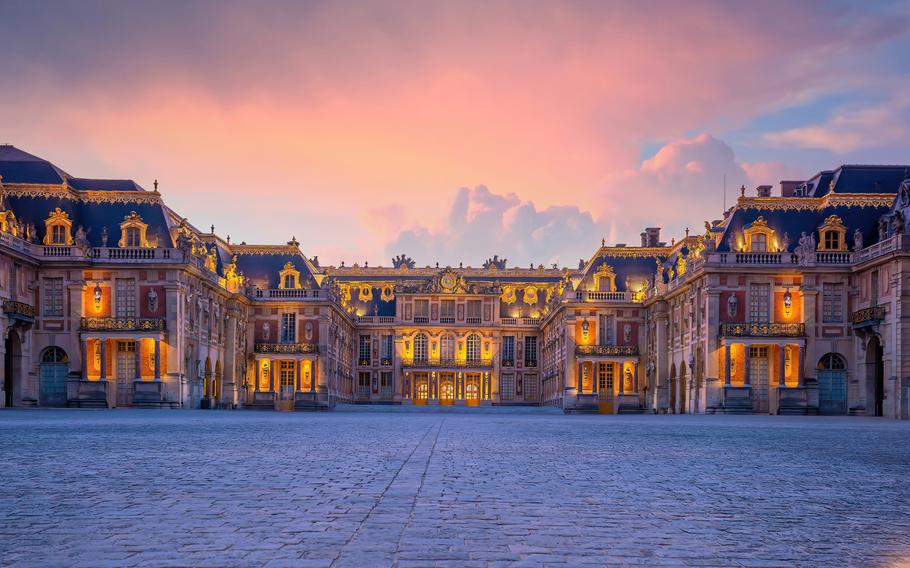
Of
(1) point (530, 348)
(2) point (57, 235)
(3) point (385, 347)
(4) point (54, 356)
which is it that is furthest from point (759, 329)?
(3) point (385, 347)

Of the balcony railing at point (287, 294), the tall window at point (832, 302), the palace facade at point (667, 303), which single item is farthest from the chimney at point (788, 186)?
the balcony railing at point (287, 294)

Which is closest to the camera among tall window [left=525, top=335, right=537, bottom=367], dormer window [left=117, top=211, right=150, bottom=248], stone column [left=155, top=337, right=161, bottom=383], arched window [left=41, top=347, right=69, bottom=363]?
stone column [left=155, top=337, right=161, bottom=383]

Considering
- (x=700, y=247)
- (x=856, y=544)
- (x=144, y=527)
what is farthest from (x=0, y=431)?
(x=700, y=247)

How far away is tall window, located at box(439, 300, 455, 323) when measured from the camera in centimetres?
9381

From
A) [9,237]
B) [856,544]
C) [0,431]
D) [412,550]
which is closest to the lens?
[412,550]

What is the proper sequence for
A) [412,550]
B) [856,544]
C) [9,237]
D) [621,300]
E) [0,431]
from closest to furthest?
[412,550] → [856,544] → [0,431] → [9,237] → [621,300]

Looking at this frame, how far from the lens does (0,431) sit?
2020 cm

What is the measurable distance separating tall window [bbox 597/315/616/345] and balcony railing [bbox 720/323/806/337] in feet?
66.4

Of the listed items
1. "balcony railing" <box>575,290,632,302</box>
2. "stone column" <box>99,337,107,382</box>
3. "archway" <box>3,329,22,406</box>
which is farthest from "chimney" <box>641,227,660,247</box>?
"archway" <box>3,329,22,406</box>

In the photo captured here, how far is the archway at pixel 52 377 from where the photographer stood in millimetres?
49594

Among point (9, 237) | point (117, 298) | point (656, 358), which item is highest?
point (9, 237)

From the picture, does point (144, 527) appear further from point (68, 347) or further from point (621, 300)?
point (621, 300)

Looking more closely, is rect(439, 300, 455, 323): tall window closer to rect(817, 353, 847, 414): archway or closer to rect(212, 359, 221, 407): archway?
rect(212, 359, 221, 407): archway

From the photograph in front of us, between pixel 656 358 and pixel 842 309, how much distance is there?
55.1 ft
